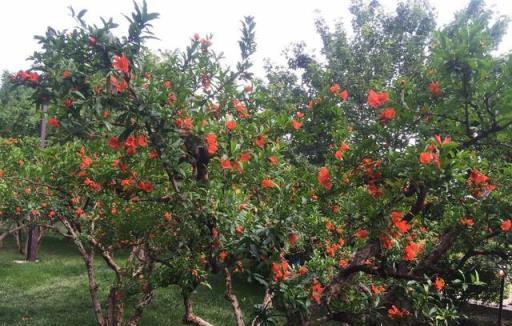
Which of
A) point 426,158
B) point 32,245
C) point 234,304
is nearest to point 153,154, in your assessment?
point 426,158

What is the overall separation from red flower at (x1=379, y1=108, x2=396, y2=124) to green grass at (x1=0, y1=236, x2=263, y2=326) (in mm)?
6173

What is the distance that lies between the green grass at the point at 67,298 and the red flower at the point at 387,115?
6.17 meters

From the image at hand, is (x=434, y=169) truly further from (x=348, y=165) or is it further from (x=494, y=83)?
(x=494, y=83)

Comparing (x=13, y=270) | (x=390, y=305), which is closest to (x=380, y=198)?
(x=390, y=305)

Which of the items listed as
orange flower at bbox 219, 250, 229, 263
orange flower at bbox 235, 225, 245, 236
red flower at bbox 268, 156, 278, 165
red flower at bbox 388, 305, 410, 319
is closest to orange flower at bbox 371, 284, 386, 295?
red flower at bbox 388, 305, 410, 319

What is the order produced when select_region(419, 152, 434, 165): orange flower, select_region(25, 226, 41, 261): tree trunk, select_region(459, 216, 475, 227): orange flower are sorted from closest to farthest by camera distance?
select_region(419, 152, 434, 165): orange flower < select_region(459, 216, 475, 227): orange flower < select_region(25, 226, 41, 261): tree trunk

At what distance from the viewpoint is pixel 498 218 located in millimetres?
3012

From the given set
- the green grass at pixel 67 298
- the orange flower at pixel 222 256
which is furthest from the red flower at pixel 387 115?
the green grass at pixel 67 298

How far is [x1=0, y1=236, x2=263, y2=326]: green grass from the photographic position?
316 inches

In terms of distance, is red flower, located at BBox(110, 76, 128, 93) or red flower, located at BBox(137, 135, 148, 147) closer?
red flower, located at BBox(110, 76, 128, 93)

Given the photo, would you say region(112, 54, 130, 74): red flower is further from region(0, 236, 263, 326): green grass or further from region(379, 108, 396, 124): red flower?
region(0, 236, 263, 326): green grass

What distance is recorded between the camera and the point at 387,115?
291cm

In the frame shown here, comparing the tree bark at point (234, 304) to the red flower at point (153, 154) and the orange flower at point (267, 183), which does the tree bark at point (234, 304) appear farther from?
the red flower at point (153, 154)

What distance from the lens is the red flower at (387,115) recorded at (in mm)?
2910
